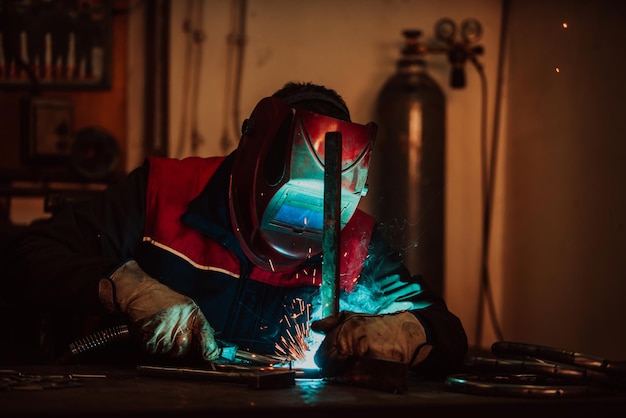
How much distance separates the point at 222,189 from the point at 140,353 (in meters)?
0.53

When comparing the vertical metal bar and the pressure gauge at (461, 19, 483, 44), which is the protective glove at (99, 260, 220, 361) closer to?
the vertical metal bar

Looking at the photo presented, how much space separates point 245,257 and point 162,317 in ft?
1.51

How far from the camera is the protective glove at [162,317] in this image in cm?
193

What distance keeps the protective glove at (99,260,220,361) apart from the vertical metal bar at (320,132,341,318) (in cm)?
30

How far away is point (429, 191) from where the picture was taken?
4.20 metres

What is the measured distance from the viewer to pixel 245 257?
92.1 inches

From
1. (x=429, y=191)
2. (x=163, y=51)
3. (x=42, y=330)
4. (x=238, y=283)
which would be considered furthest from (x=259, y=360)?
(x=163, y=51)

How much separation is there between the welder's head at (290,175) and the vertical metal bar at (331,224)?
0.24 ft

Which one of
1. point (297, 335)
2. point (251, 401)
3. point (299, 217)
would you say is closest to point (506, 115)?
point (297, 335)

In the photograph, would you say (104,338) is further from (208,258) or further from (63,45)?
(63,45)

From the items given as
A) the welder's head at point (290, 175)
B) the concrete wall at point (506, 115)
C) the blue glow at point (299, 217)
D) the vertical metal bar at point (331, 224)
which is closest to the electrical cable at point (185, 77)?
the concrete wall at point (506, 115)

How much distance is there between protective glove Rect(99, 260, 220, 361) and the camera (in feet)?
6.34

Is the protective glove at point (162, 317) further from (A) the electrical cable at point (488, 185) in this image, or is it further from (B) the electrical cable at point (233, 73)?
(A) the electrical cable at point (488, 185)

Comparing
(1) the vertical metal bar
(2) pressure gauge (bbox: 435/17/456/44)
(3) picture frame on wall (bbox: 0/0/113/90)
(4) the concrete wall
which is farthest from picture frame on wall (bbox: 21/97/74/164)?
(1) the vertical metal bar
